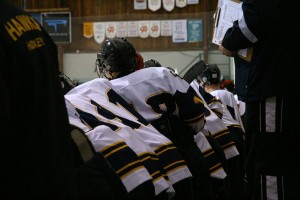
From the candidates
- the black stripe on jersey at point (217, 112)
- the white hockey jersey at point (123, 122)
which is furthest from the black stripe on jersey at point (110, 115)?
the black stripe on jersey at point (217, 112)

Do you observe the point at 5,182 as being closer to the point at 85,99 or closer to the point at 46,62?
the point at 46,62

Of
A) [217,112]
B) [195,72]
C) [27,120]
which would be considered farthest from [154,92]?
[27,120]

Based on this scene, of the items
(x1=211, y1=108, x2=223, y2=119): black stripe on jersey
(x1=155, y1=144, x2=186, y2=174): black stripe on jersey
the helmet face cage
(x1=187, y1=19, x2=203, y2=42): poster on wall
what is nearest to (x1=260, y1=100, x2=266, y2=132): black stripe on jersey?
(x1=155, y1=144, x2=186, y2=174): black stripe on jersey

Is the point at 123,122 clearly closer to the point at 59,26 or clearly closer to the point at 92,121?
the point at 92,121

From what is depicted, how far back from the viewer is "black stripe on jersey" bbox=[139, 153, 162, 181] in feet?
7.54

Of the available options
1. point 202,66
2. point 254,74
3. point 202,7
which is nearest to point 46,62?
point 254,74

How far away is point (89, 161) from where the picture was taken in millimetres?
1604

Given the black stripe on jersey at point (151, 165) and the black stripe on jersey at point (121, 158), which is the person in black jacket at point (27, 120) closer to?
the black stripe on jersey at point (121, 158)

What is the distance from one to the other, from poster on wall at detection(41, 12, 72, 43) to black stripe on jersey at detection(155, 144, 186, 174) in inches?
356

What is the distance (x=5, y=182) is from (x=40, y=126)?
0.49 ft

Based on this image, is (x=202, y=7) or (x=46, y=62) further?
(x=202, y=7)

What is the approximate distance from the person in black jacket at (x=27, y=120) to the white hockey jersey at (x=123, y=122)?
985 millimetres

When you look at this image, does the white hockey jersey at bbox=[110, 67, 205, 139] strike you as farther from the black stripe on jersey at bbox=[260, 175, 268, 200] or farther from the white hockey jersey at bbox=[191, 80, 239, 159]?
the white hockey jersey at bbox=[191, 80, 239, 159]

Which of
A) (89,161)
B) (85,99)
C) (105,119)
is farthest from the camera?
(85,99)
